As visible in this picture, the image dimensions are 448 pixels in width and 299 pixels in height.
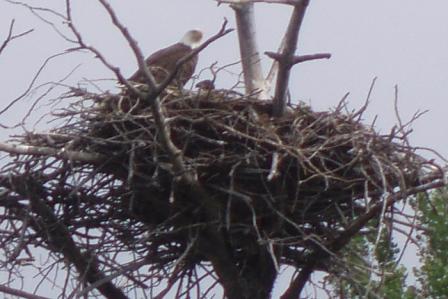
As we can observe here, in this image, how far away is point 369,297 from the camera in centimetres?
822

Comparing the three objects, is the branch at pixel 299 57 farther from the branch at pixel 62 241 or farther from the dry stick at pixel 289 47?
the branch at pixel 62 241

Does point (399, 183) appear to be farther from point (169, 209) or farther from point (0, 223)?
point (0, 223)

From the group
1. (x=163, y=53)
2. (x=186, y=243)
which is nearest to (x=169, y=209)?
(x=186, y=243)

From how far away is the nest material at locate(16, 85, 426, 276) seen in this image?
7648 mm

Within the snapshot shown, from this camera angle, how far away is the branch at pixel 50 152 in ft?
23.5

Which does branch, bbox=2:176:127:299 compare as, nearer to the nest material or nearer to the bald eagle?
the nest material

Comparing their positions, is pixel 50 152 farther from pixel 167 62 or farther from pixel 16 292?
pixel 167 62

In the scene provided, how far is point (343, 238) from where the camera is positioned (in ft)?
25.4

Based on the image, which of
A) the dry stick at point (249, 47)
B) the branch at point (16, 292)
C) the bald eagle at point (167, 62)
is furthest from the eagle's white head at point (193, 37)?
the branch at point (16, 292)

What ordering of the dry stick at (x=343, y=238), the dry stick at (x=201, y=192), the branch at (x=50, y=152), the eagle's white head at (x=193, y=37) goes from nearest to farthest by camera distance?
the dry stick at (x=201, y=192) → the branch at (x=50, y=152) → the dry stick at (x=343, y=238) → the eagle's white head at (x=193, y=37)

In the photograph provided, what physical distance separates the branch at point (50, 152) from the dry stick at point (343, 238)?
3.60 feet

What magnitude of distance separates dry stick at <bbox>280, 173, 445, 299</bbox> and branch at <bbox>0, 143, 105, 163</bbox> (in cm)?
110

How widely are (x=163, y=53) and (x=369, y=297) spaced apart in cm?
215

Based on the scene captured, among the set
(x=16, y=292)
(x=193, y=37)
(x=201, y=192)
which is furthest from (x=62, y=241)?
(x=193, y=37)
